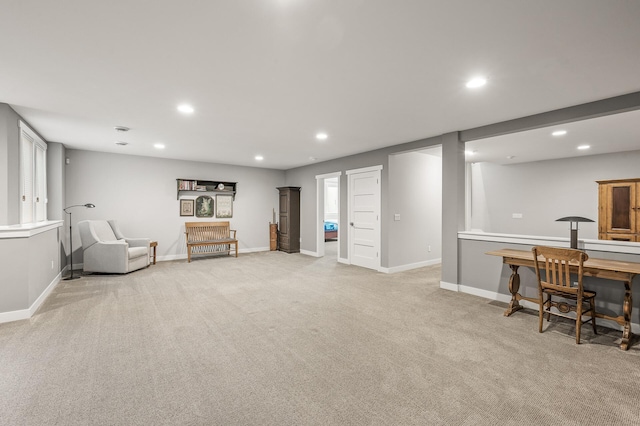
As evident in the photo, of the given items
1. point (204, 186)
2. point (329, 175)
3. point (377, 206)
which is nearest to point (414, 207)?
point (377, 206)

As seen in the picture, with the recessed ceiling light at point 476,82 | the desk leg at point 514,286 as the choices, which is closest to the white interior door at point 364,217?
the desk leg at point 514,286

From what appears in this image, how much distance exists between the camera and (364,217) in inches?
257

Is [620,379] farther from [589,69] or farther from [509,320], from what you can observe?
[589,69]

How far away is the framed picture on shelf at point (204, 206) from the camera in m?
7.89

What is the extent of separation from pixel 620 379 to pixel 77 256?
8.50 metres

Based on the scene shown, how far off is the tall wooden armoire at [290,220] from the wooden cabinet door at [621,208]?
7.14m

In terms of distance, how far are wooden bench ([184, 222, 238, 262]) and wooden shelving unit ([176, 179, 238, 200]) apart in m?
0.87

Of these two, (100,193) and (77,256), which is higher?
(100,193)

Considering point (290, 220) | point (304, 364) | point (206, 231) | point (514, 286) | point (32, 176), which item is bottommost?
point (304, 364)

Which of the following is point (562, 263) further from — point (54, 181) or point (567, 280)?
point (54, 181)

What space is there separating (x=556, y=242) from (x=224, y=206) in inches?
287

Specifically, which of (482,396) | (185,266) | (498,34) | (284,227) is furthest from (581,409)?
(284,227)

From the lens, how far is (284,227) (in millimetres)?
8734

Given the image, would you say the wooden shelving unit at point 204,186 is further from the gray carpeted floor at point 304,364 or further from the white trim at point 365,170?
the gray carpeted floor at point 304,364
